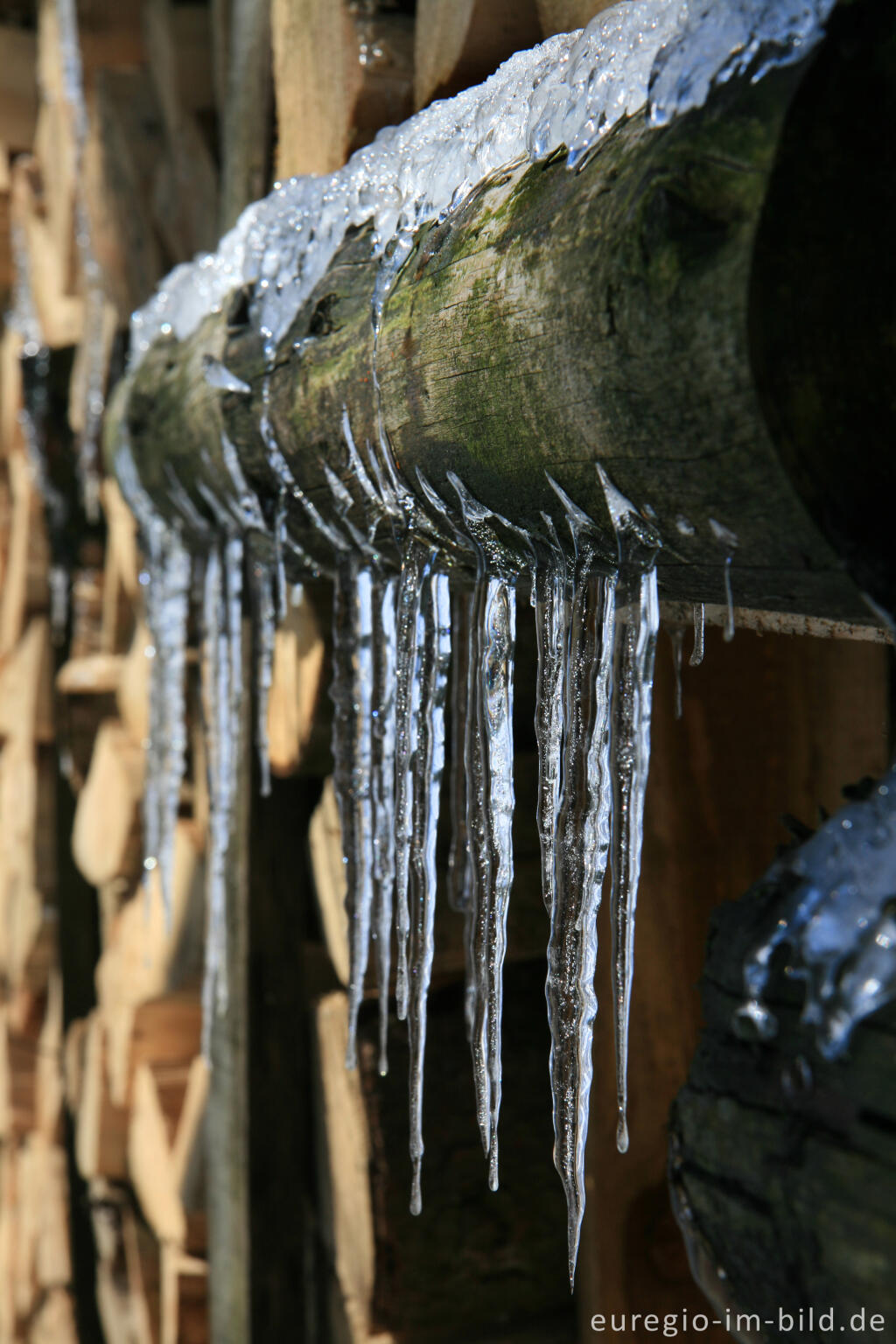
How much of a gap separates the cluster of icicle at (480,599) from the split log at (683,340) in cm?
2

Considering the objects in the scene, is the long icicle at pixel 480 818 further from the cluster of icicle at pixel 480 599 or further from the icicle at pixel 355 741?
the icicle at pixel 355 741

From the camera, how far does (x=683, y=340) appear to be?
516 millimetres

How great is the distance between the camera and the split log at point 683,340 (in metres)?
0.48

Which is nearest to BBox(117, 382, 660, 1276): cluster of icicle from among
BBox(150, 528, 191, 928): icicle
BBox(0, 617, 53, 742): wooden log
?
BBox(150, 528, 191, 928): icicle

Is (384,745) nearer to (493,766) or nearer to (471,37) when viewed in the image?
(493,766)

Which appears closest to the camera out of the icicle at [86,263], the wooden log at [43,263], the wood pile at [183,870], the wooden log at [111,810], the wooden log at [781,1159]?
the wooden log at [781,1159]

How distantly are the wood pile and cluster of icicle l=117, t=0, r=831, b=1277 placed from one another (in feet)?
0.71

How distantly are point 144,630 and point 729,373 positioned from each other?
2.03 m

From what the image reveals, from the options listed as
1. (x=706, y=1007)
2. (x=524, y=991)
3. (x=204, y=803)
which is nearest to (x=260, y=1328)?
(x=524, y=991)

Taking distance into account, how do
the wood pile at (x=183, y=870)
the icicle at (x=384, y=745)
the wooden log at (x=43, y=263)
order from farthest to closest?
the wooden log at (x=43, y=263), the wood pile at (x=183, y=870), the icicle at (x=384, y=745)

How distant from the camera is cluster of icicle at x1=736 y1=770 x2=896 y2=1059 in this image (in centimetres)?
48

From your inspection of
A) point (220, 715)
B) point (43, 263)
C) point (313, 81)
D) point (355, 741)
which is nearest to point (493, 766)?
point (355, 741)

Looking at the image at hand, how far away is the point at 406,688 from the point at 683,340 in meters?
0.53

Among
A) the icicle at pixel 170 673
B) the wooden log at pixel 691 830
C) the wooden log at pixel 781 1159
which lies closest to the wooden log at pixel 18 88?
the icicle at pixel 170 673
